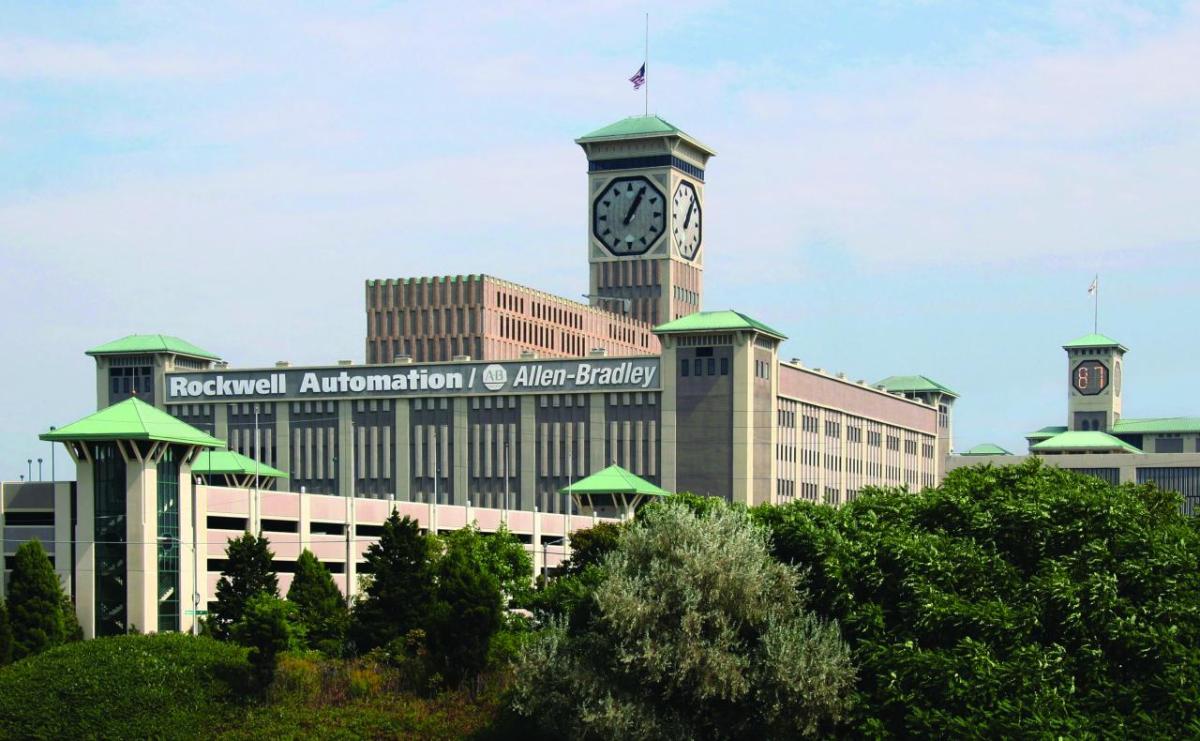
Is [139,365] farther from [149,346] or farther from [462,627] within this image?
[462,627]

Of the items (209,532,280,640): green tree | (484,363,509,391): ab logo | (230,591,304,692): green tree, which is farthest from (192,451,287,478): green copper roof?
(230,591,304,692): green tree

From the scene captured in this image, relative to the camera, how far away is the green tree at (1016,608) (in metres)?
59.6

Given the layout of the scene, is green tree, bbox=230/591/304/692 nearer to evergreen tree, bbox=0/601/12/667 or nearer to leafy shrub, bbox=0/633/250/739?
leafy shrub, bbox=0/633/250/739

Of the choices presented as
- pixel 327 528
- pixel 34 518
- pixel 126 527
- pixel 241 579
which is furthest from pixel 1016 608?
pixel 327 528

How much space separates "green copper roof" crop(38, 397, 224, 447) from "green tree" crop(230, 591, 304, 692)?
23.1 meters

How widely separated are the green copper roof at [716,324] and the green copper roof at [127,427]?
75639 mm

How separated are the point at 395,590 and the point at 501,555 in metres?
23.6

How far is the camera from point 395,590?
89.6 meters

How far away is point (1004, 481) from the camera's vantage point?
7100 centimetres

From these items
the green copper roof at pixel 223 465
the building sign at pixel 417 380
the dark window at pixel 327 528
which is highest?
the building sign at pixel 417 380

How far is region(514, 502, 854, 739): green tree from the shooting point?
6275 cm

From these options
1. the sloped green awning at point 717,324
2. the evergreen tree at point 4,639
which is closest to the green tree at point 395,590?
the evergreen tree at point 4,639

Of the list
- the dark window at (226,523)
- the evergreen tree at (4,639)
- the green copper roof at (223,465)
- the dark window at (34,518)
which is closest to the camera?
the evergreen tree at (4,639)

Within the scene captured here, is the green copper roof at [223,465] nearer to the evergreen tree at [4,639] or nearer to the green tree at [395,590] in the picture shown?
the green tree at [395,590]
